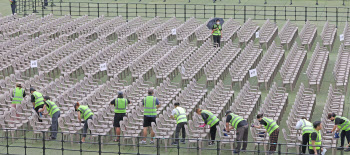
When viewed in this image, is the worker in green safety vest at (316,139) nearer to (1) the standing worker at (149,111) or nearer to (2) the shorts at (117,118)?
(1) the standing worker at (149,111)

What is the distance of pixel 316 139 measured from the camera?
58.9ft

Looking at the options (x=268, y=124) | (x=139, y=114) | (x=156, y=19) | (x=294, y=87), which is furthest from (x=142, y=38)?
(x=268, y=124)

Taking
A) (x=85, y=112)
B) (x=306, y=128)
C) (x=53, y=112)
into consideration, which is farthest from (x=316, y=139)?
(x=53, y=112)

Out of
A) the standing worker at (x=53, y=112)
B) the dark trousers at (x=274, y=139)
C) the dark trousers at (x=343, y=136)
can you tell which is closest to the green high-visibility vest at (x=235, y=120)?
the dark trousers at (x=274, y=139)

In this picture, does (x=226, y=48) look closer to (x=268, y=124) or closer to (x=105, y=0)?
(x=268, y=124)

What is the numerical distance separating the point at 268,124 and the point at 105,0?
91.9 feet

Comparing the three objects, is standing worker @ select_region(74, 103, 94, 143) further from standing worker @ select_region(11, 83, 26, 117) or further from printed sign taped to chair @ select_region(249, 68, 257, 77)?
printed sign taped to chair @ select_region(249, 68, 257, 77)

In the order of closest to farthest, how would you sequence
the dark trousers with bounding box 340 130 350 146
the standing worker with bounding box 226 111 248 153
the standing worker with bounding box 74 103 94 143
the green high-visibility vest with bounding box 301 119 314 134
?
the green high-visibility vest with bounding box 301 119 314 134, the standing worker with bounding box 226 111 248 153, the dark trousers with bounding box 340 130 350 146, the standing worker with bounding box 74 103 94 143

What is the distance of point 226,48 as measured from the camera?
1153 inches

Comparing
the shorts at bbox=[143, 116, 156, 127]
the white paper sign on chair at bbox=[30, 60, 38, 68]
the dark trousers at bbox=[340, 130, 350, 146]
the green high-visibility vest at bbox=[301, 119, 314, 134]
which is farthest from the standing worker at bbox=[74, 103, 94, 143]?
the dark trousers at bbox=[340, 130, 350, 146]

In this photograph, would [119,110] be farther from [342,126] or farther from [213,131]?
[342,126]

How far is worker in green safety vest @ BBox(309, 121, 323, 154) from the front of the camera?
1777 centimetres

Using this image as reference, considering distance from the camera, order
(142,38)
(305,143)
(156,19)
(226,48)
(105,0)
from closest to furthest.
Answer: (305,143)
(226,48)
(142,38)
(156,19)
(105,0)

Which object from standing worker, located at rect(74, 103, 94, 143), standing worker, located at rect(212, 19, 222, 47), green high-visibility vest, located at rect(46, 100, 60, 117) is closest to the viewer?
standing worker, located at rect(74, 103, 94, 143)
